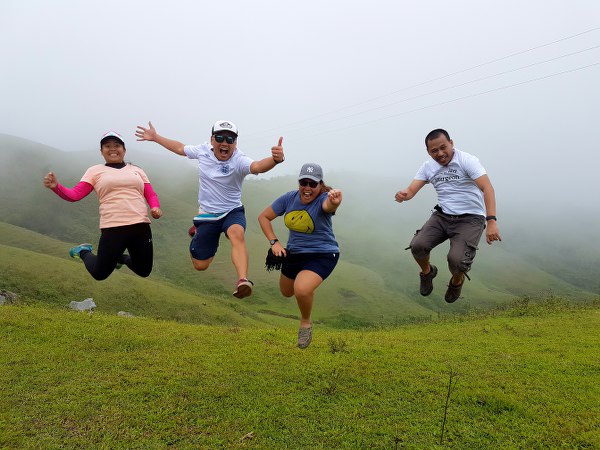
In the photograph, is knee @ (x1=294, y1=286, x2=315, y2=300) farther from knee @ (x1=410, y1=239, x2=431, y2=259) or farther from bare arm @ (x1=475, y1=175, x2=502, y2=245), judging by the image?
bare arm @ (x1=475, y1=175, x2=502, y2=245)

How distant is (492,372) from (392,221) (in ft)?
421

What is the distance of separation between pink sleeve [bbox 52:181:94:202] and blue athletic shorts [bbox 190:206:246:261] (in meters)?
2.10

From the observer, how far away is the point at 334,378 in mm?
8875

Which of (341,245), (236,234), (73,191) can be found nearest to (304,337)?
(236,234)

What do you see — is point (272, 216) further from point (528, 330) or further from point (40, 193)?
point (40, 193)

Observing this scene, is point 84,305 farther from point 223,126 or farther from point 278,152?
point 278,152

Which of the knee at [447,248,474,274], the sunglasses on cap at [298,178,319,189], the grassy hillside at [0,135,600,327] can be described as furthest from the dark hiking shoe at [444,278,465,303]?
the grassy hillside at [0,135,600,327]

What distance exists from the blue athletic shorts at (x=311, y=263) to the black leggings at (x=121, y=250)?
285cm

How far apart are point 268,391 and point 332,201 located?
4.09 meters

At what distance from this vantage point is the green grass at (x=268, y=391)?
632 cm

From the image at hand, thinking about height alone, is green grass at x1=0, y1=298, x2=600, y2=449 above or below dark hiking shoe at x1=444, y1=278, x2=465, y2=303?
below

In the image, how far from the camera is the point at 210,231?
317 inches

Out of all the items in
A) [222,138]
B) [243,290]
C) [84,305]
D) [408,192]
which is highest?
[222,138]

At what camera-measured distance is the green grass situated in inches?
249
